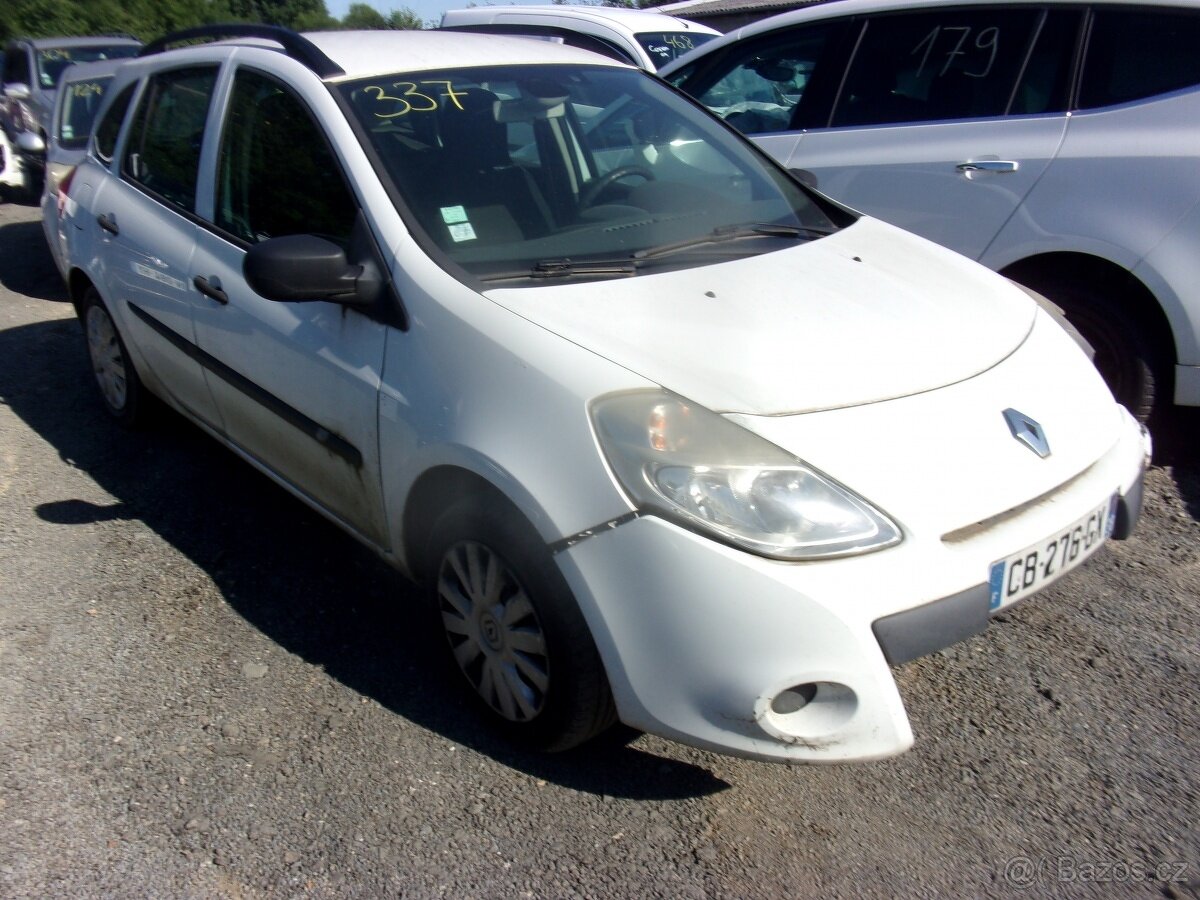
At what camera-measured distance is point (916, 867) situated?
2.38m

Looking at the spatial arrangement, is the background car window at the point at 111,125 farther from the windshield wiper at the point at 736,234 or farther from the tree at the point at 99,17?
the tree at the point at 99,17

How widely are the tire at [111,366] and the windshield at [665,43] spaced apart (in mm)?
4885

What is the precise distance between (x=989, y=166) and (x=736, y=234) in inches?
66.1

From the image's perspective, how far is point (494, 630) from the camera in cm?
Answer: 270

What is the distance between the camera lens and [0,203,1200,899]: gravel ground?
238 centimetres

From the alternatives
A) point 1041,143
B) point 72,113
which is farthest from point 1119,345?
point 72,113

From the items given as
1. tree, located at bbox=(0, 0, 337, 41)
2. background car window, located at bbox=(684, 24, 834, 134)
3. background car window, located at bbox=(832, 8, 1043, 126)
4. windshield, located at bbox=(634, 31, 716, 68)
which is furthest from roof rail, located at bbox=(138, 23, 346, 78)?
tree, located at bbox=(0, 0, 337, 41)

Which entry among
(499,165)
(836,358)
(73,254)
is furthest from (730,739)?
(73,254)

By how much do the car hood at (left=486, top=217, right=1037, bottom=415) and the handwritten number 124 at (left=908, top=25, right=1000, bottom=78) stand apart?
1.79 metres

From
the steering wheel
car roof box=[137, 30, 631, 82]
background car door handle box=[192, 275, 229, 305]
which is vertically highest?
car roof box=[137, 30, 631, 82]

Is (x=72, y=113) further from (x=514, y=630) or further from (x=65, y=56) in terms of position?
(x=514, y=630)

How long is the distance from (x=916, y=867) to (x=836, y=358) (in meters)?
1.14

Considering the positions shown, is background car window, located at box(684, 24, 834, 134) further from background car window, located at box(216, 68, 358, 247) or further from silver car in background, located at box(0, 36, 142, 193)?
silver car in background, located at box(0, 36, 142, 193)

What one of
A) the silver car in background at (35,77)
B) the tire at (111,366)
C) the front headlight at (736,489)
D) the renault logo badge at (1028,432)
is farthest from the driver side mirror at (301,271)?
the silver car in background at (35,77)
